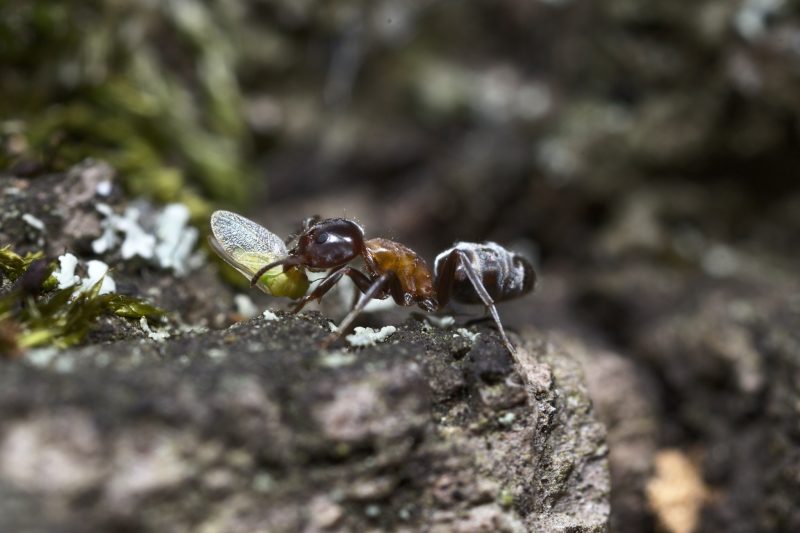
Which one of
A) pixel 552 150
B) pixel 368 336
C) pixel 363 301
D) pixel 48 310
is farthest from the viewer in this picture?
pixel 552 150

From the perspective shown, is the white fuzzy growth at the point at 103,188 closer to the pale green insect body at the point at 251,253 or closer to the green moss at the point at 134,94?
the green moss at the point at 134,94

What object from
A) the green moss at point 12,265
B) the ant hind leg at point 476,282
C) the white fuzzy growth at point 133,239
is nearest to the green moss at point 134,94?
the white fuzzy growth at point 133,239

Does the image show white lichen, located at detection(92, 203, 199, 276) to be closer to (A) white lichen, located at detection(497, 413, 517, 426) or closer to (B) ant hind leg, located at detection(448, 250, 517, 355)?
(B) ant hind leg, located at detection(448, 250, 517, 355)

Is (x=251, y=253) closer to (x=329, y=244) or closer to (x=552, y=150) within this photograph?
(x=329, y=244)

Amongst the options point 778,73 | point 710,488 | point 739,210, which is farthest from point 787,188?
point 710,488

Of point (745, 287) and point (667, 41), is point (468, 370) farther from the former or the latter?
point (667, 41)

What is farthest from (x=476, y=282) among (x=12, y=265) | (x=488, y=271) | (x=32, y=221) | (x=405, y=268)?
(x=32, y=221)
